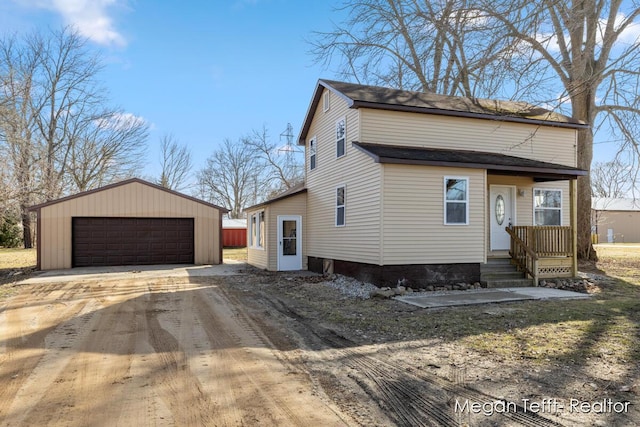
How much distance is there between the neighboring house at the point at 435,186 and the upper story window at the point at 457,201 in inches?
1.0

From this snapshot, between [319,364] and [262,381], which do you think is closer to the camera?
[262,381]

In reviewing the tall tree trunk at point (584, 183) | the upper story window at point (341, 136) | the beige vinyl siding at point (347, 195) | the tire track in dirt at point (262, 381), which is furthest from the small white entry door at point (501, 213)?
the tire track in dirt at point (262, 381)

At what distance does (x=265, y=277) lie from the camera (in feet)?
46.3

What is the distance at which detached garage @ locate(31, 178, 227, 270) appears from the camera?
57.4 ft

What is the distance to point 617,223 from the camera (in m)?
41.3

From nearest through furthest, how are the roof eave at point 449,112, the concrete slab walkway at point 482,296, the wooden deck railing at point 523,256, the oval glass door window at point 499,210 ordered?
the concrete slab walkway at point 482,296 < the wooden deck railing at point 523,256 < the roof eave at point 449,112 < the oval glass door window at point 499,210

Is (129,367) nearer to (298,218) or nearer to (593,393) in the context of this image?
(593,393)

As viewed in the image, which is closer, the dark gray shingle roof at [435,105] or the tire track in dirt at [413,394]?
the tire track in dirt at [413,394]

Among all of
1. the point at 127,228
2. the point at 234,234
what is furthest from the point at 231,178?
the point at 127,228

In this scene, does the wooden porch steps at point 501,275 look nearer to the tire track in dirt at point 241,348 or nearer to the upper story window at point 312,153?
the tire track in dirt at point 241,348

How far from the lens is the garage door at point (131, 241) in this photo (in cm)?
1798

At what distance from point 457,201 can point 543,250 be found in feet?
9.63

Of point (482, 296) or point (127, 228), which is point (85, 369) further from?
point (127, 228)

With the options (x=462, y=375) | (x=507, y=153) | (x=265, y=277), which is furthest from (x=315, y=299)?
(x=507, y=153)
